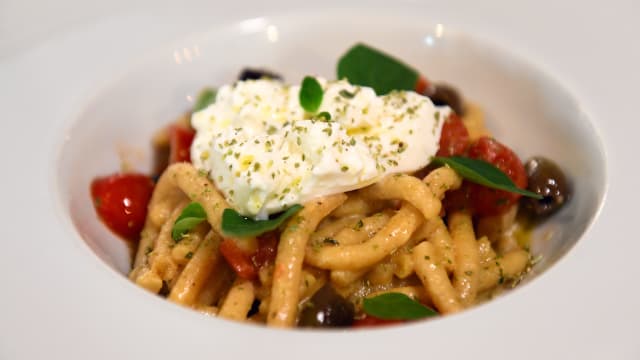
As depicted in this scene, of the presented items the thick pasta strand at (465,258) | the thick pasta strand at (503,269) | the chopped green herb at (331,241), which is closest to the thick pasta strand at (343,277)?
the chopped green herb at (331,241)

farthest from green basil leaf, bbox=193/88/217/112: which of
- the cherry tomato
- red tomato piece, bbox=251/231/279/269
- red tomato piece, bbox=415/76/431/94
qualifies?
red tomato piece, bbox=251/231/279/269

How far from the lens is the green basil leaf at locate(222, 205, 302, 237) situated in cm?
222

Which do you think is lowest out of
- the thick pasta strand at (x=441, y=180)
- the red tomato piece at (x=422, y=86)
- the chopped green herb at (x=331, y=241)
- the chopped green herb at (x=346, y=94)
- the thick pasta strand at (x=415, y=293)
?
the thick pasta strand at (x=415, y=293)

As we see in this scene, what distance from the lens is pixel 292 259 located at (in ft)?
7.38

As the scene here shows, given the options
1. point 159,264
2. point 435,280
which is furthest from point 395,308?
point 159,264

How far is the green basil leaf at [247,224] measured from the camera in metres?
2.22

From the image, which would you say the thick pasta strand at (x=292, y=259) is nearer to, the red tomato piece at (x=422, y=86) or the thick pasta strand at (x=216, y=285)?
the thick pasta strand at (x=216, y=285)

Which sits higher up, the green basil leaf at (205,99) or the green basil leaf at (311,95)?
the green basil leaf at (311,95)

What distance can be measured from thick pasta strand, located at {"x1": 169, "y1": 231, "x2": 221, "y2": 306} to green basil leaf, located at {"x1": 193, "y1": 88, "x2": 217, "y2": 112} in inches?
35.1

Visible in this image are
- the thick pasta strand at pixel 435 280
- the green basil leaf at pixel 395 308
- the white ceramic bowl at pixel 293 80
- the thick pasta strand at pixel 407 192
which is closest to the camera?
the white ceramic bowl at pixel 293 80

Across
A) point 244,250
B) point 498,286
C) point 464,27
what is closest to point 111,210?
point 244,250

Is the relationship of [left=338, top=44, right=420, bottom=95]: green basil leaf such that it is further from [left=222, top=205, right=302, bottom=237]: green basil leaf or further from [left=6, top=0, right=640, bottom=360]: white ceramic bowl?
[left=222, top=205, right=302, bottom=237]: green basil leaf

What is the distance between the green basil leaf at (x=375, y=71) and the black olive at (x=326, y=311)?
3.61 feet

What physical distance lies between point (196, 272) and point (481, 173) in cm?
105
